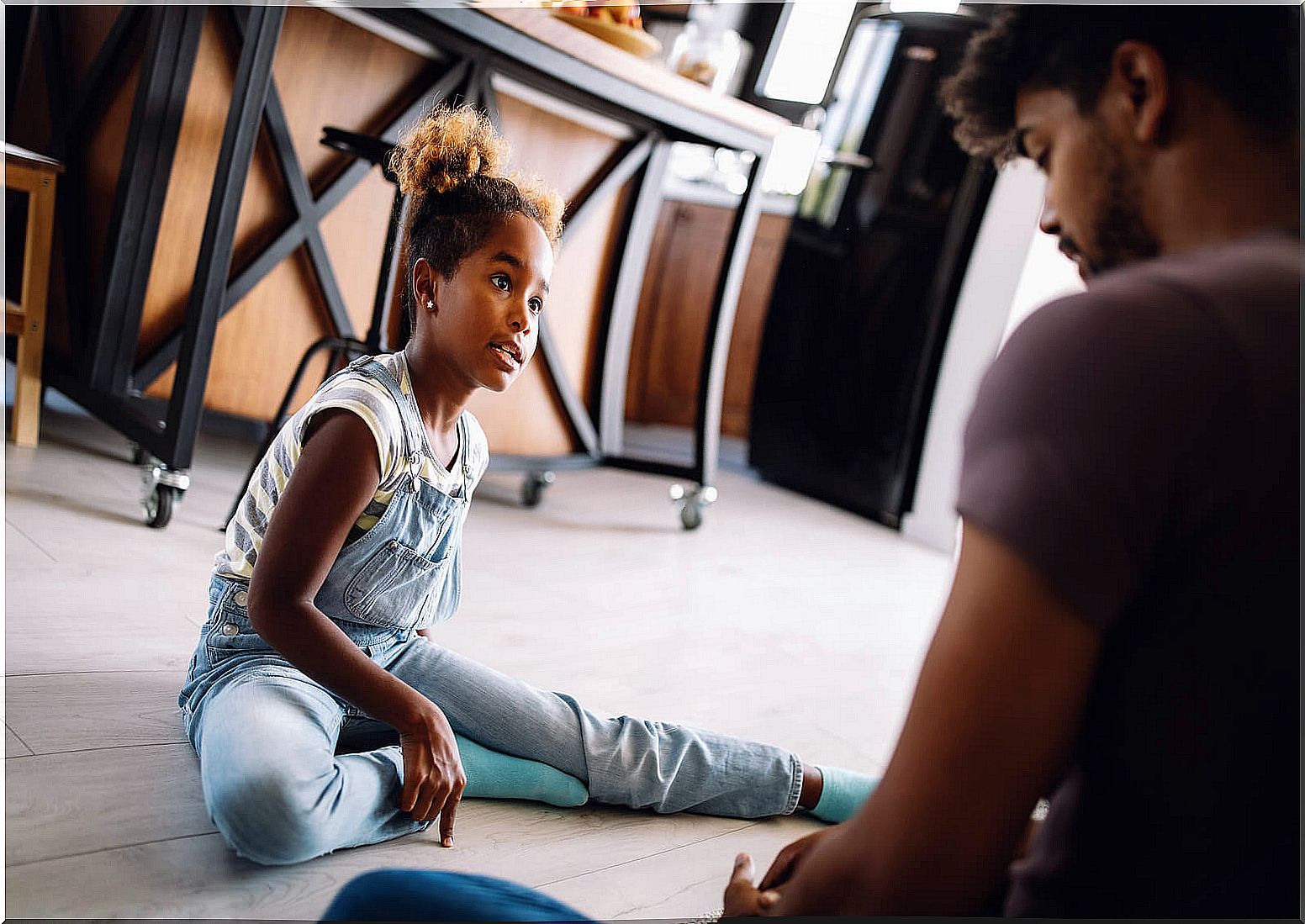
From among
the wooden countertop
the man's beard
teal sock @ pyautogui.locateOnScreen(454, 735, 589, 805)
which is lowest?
teal sock @ pyautogui.locateOnScreen(454, 735, 589, 805)

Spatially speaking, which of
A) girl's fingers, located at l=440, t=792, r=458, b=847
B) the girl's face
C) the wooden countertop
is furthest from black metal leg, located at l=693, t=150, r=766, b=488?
girl's fingers, located at l=440, t=792, r=458, b=847

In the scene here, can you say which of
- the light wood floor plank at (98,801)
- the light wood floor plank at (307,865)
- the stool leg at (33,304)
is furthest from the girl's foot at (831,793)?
the stool leg at (33,304)

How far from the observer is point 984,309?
312 cm

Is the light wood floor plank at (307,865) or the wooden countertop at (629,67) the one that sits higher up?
the wooden countertop at (629,67)

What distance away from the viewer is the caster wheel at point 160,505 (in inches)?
72.3

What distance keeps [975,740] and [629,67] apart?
198cm

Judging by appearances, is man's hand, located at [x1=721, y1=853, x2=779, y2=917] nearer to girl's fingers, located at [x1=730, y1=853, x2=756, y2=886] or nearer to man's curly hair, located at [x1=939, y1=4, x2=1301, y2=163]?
girl's fingers, located at [x1=730, y1=853, x2=756, y2=886]

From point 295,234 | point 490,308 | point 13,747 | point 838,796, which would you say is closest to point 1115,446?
point 490,308

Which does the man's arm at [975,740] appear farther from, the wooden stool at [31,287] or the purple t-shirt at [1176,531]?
the wooden stool at [31,287]

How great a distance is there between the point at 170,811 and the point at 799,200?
2.96m

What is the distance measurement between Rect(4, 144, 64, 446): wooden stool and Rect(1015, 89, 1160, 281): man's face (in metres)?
2.04

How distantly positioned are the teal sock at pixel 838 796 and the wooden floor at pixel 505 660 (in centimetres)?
2

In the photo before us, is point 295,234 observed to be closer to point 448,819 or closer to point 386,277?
point 386,277

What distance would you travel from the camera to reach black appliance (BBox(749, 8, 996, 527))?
3.23 m
